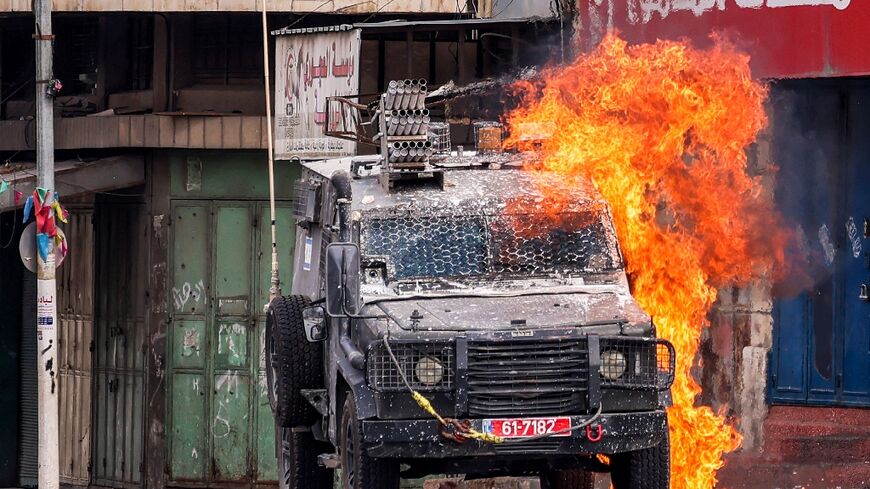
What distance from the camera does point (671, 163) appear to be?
496 inches

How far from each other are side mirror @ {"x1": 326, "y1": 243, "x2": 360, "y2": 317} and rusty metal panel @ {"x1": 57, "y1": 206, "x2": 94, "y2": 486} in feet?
33.7

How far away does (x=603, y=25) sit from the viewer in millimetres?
16906

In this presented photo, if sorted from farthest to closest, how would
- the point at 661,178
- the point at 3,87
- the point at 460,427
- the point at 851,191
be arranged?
the point at 3,87 < the point at 851,191 < the point at 661,178 < the point at 460,427

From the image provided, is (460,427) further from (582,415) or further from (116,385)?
(116,385)

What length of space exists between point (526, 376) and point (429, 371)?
0.60 meters

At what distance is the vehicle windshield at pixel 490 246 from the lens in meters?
11.3

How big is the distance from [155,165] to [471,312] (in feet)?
32.1

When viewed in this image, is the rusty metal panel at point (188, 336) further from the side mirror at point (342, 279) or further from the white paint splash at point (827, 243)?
the side mirror at point (342, 279)

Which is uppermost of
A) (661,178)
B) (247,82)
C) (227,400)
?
(247,82)

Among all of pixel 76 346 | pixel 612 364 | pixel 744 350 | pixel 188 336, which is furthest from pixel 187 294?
pixel 612 364

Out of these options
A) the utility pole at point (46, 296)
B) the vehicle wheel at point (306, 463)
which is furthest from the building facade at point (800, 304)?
the utility pole at point (46, 296)

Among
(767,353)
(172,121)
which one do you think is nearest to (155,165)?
(172,121)

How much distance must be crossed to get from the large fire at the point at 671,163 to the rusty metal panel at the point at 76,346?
833 cm

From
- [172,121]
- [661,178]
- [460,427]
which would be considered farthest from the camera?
[172,121]
